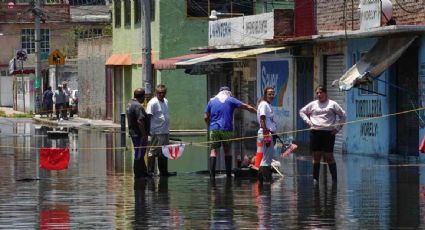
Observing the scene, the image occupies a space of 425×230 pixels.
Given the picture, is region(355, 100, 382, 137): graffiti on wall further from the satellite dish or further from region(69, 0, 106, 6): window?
region(69, 0, 106, 6): window

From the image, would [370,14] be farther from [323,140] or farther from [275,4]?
[275,4]

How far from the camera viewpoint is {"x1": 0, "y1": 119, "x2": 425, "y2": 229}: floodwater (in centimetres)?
1500

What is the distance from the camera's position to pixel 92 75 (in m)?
59.2

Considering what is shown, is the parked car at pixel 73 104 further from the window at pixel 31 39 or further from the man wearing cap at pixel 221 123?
the man wearing cap at pixel 221 123

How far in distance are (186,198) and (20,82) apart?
58833 millimetres

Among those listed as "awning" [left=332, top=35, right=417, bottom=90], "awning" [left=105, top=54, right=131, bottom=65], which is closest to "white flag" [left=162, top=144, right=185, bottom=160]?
"awning" [left=332, top=35, right=417, bottom=90]

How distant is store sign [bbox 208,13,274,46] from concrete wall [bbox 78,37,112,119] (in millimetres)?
14278

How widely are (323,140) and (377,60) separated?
22.6 feet

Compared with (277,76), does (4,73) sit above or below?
above

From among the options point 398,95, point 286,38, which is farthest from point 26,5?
point 398,95

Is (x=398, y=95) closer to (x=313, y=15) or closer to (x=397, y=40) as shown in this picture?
(x=397, y=40)

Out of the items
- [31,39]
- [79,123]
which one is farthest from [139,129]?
→ [31,39]

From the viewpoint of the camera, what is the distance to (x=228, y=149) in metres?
22.1

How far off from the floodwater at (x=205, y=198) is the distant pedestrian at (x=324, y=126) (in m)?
0.37
